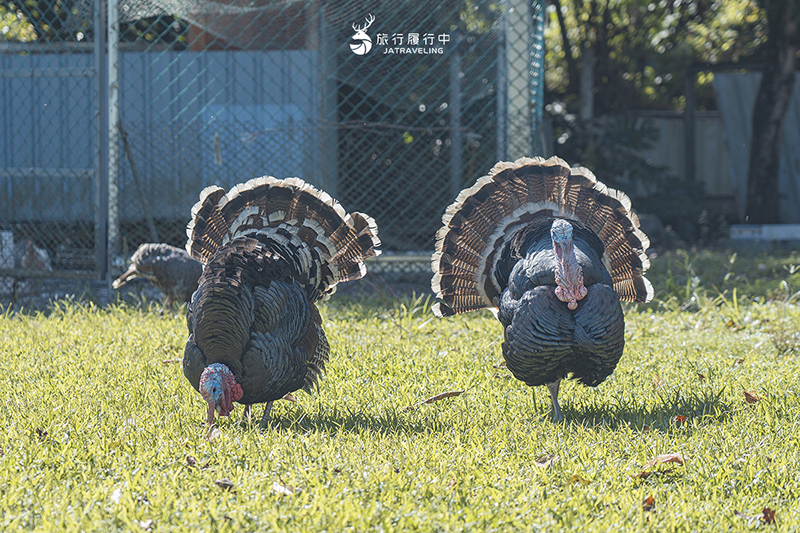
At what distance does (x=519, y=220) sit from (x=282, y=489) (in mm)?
2144

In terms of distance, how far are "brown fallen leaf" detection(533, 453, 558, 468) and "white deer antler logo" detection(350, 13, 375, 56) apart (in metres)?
4.68

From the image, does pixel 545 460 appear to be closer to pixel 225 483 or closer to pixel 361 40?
pixel 225 483

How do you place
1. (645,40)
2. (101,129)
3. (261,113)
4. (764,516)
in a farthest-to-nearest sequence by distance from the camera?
(645,40), (261,113), (101,129), (764,516)

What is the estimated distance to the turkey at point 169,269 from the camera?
581 cm

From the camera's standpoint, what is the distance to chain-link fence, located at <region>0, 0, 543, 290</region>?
6465mm

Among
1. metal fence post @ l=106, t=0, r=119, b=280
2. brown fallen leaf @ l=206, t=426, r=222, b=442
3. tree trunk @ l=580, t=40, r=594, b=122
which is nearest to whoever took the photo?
brown fallen leaf @ l=206, t=426, r=222, b=442

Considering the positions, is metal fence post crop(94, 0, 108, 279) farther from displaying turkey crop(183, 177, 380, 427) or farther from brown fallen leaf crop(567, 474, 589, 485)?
brown fallen leaf crop(567, 474, 589, 485)

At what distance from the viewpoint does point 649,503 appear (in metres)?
2.55

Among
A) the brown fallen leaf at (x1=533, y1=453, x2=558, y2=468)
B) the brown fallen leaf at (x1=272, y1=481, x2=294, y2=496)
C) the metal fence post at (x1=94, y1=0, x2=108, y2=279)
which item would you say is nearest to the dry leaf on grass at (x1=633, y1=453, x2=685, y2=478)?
the brown fallen leaf at (x1=533, y1=453, x2=558, y2=468)

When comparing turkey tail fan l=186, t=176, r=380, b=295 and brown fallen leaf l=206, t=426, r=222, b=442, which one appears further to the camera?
turkey tail fan l=186, t=176, r=380, b=295

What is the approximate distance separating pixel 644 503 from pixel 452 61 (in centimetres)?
516

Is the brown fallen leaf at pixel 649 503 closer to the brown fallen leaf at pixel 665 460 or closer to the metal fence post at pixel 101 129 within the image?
the brown fallen leaf at pixel 665 460

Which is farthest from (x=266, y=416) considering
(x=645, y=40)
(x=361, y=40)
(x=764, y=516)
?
(x=645, y=40)

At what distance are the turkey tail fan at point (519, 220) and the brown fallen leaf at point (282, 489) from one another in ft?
5.56
